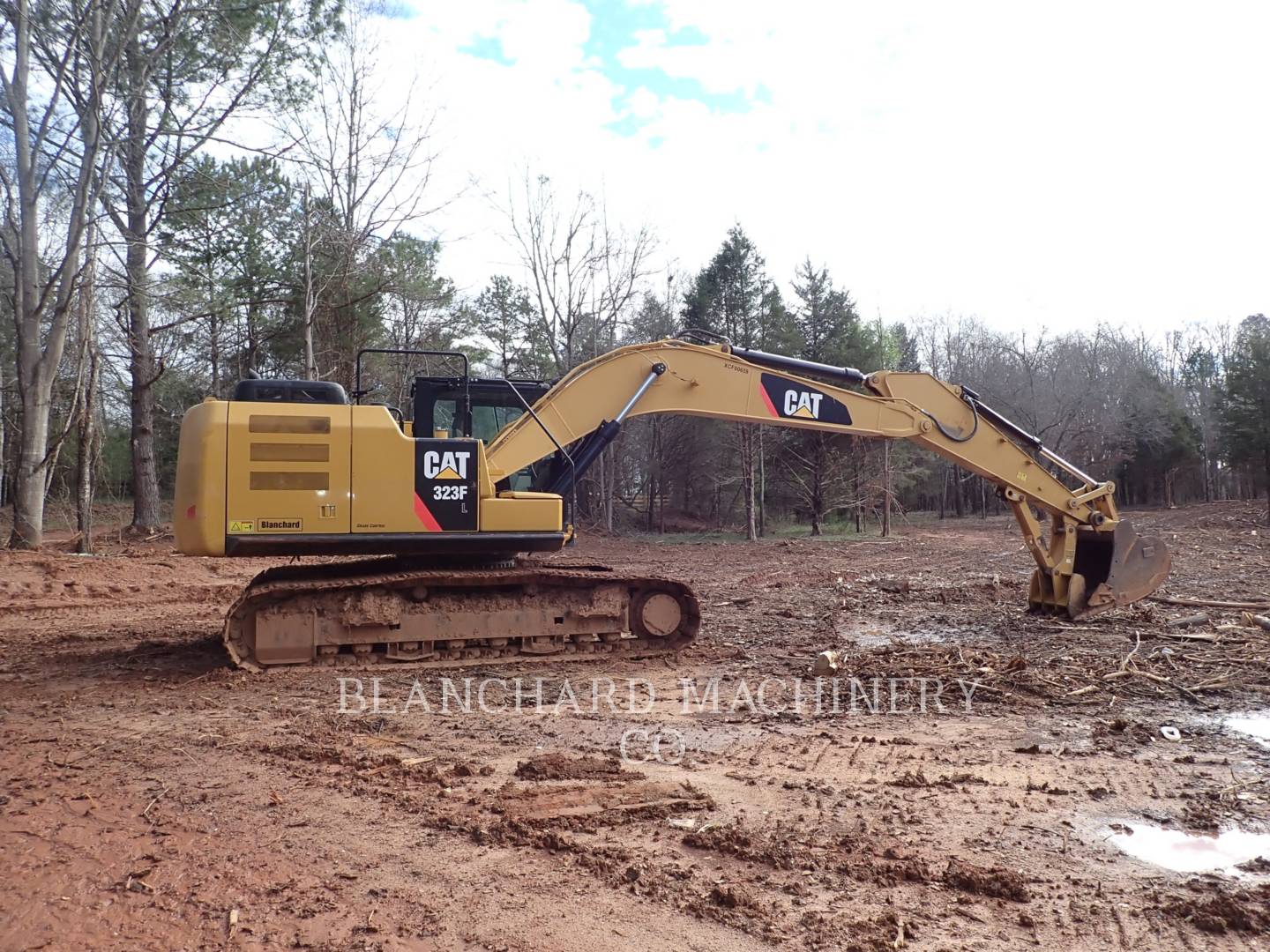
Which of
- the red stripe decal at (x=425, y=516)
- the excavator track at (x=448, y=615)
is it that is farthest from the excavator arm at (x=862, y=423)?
the excavator track at (x=448, y=615)

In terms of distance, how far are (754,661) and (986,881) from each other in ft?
15.9

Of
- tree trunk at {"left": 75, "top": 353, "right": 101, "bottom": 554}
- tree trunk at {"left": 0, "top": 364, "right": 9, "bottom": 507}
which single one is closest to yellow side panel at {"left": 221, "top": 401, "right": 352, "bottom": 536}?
tree trunk at {"left": 75, "top": 353, "right": 101, "bottom": 554}

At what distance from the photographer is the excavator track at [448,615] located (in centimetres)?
754

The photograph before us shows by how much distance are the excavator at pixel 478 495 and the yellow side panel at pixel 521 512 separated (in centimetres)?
2

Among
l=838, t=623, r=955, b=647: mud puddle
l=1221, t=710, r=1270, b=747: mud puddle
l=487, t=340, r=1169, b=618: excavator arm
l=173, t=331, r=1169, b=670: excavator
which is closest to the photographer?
l=1221, t=710, r=1270, b=747: mud puddle

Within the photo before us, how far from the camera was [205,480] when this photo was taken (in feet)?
23.0

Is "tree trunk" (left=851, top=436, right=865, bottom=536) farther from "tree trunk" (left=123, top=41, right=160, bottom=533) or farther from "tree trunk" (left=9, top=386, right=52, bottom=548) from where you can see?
"tree trunk" (left=9, top=386, right=52, bottom=548)

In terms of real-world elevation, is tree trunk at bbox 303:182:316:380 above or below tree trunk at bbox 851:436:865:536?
above

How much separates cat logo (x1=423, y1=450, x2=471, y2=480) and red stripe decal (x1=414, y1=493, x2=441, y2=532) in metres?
0.23

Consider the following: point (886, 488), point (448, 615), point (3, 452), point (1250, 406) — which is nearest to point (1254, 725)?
point (448, 615)

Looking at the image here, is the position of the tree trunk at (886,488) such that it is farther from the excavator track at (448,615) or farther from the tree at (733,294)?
the excavator track at (448,615)

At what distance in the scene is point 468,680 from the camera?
7512mm

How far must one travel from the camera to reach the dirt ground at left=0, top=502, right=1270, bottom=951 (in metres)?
3.19

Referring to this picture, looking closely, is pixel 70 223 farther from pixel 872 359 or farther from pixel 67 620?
pixel 872 359
